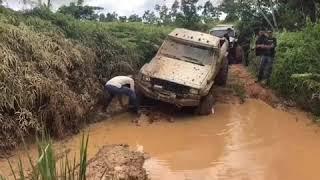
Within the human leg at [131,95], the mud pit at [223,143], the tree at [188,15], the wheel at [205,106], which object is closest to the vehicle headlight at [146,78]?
the human leg at [131,95]

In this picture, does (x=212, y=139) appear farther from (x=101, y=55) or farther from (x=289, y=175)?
(x=101, y=55)

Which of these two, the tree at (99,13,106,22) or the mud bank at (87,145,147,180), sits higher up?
the tree at (99,13,106,22)

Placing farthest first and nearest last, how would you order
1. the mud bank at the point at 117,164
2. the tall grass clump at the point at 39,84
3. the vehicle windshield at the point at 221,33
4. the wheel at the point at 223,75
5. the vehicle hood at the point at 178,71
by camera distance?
the vehicle windshield at the point at 221,33 → the wheel at the point at 223,75 → the vehicle hood at the point at 178,71 → the tall grass clump at the point at 39,84 → the mud bank at the point at 117,164

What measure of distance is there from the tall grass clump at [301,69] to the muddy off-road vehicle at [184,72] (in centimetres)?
164

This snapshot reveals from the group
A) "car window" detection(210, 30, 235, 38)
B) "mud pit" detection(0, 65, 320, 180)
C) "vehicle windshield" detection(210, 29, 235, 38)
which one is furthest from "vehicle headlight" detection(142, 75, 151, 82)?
"car window" detection(210, 30, 235, 38)

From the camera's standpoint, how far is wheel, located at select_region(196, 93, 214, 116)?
12.1m

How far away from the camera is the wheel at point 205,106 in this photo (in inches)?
475

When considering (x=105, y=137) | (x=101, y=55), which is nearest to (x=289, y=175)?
(x=105, y=137)

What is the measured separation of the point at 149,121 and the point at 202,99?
1.44m

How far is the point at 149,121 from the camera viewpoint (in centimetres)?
1148

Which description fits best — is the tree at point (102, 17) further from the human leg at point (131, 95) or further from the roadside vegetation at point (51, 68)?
the human leg at point (131, 95)

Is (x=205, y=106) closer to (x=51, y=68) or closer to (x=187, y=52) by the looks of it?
(x=187, y=52)

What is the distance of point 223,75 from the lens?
14.8 meters

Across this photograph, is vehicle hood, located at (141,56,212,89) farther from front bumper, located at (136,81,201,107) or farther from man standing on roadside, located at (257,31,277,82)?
man standing on roadside, located at (257,31,277,82)
